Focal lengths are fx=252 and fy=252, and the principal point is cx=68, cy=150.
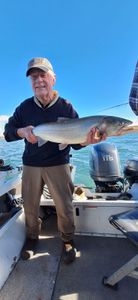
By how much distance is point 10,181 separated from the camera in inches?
92.0

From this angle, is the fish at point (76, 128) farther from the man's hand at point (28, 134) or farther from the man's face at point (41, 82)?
the man's face at point (41, 82)

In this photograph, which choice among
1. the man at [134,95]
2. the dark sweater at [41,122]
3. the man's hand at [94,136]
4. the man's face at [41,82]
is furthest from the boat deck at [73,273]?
the man's face at [41,82]

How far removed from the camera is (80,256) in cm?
233

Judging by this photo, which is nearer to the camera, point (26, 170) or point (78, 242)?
point (26, 170)

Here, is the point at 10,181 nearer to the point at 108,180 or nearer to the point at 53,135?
the point at 53,135

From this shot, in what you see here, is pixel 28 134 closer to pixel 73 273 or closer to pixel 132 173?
pixel 73 273

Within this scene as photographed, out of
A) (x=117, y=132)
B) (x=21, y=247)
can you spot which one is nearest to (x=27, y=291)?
(x=21, y=247)

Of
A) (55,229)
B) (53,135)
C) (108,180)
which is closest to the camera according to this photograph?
(53,135)

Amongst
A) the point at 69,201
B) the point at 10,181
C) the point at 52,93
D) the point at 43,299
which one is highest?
the point at 52,93

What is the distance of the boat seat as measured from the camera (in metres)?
1.68

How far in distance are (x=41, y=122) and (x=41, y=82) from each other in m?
0.33

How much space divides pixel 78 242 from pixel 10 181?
3.07 feet

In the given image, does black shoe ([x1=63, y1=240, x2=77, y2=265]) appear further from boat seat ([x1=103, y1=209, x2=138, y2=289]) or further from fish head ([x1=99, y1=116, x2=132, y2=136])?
fish head ([x1=99, y1=116, x2=132, y2=136])

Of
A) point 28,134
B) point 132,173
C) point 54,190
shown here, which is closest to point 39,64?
point 28,134
